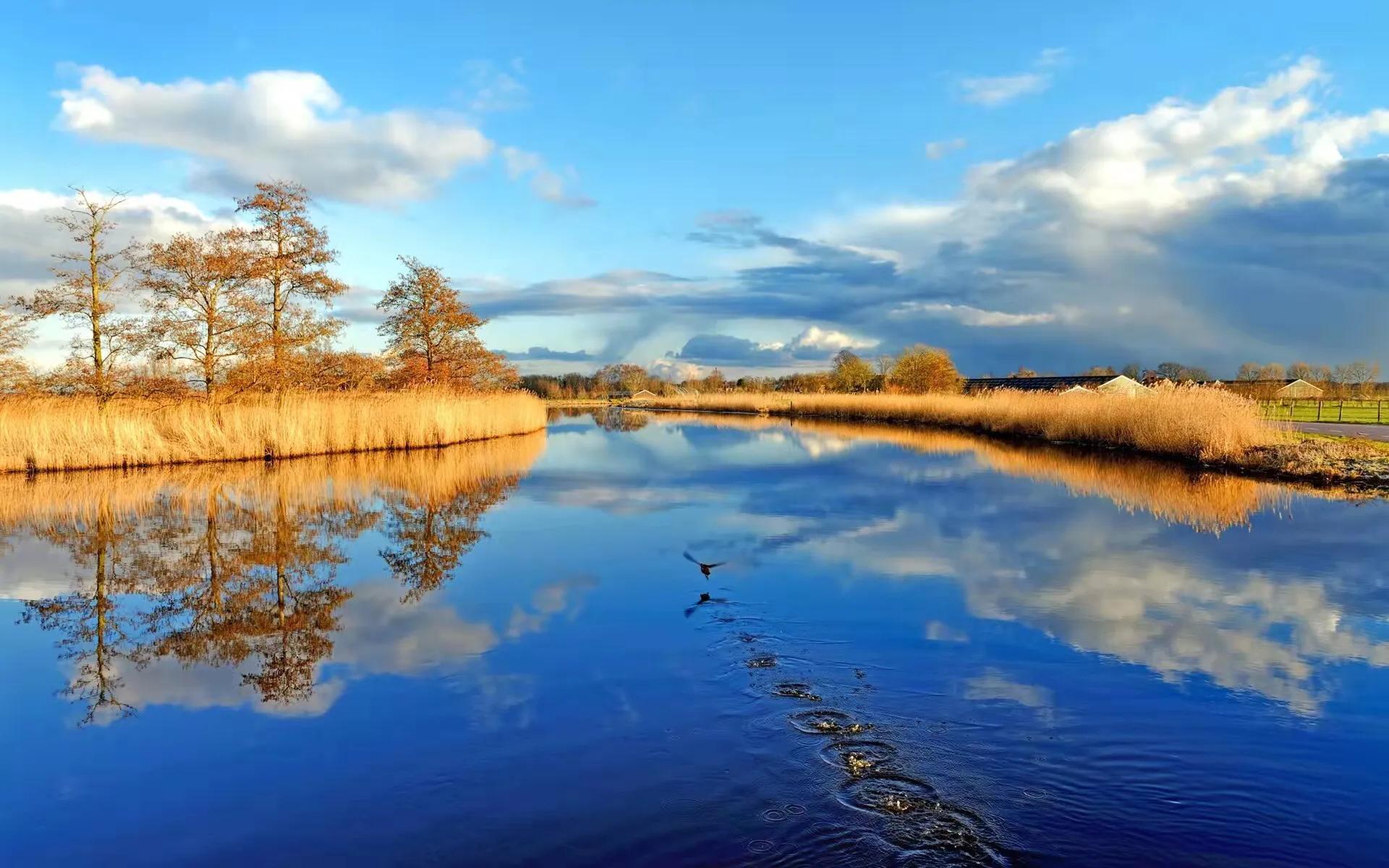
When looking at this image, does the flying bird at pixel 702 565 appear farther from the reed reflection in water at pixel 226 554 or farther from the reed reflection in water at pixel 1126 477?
the reed reflection in water at pixel 1126 477

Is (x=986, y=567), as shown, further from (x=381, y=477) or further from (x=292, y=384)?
(x=292, y=384)

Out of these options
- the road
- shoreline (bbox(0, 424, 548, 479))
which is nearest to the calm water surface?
shoreline (bbox(0, 424, 548, 479))

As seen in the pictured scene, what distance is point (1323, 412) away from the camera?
37.2 m

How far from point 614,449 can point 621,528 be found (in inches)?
497

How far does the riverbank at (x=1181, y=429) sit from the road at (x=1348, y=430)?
112 centimetres

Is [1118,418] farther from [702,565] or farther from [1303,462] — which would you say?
[702,565]

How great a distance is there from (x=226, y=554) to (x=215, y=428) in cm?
1094

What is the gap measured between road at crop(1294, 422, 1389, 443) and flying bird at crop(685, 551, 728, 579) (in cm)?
1983

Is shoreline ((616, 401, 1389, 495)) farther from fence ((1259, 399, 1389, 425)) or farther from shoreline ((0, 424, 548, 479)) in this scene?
shoreline ((0, 424, 548, 479))

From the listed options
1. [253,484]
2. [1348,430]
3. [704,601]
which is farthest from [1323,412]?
[253,484]

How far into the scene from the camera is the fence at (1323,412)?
2859 centimetres

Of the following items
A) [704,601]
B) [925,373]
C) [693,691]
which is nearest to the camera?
[693,691]

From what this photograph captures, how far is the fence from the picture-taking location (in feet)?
93.8

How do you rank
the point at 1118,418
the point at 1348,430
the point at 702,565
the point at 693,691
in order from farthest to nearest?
1. the point at 1348,430
2. the point at 1118,418
3. the point at 702,565
4. the point at 693,691
